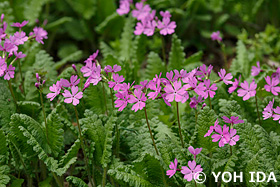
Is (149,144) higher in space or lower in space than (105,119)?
lower

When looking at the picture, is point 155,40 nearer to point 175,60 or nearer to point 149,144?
point 175,60

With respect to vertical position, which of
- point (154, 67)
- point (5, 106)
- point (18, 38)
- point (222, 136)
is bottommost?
point (222, 136)

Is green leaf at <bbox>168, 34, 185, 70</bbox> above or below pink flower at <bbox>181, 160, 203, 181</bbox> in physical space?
above

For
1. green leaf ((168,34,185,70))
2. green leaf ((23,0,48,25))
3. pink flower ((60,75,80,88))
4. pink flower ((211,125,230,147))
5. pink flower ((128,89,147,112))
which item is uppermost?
green leaf ((23,0,48,25))

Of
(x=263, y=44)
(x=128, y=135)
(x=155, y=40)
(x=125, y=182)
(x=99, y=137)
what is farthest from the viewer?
(x=155, y=40)

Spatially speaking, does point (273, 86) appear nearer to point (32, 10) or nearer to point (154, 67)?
point (154, 67)

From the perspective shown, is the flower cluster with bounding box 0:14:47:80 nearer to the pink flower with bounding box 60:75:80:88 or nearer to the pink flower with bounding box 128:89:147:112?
the pink flower with bounding box 60:75:80:88

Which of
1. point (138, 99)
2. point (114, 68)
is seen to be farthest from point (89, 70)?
point (138, 99)

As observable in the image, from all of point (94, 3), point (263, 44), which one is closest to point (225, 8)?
point (263, 44)

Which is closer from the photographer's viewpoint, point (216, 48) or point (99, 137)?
point (99, 137)

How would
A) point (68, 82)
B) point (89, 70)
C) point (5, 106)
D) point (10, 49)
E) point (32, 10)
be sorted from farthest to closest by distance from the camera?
point (32, 10)
point (5, 106)
point (10, 49)
point (89, 70)
point (68, 82)

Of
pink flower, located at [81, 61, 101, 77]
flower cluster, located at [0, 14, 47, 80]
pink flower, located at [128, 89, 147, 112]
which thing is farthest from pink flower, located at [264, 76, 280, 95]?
flower cluster, located at [0, 14, 47, 80]
